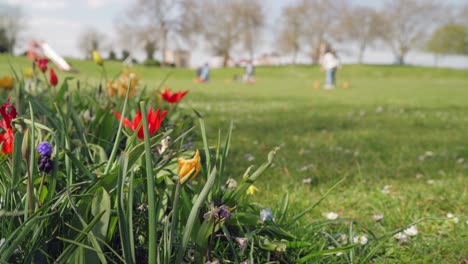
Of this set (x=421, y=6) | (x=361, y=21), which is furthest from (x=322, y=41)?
(x=421, y=6)

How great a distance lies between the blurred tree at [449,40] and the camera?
53.5 meters

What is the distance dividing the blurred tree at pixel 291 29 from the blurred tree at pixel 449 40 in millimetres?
16542

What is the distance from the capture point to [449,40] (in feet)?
177

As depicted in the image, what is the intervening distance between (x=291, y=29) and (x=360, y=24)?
911cm

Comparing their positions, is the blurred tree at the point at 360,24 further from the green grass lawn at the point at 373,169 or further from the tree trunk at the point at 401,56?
the green grass lawn at the point at 373,169

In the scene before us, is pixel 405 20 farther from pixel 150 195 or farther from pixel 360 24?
pixel 150 195

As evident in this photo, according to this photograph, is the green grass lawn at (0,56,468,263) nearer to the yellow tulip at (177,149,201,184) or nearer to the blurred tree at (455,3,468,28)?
the yellow tulip at (177,149,201,184)

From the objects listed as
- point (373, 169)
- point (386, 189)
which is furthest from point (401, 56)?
point (386, 189)

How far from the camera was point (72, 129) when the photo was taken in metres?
2.26

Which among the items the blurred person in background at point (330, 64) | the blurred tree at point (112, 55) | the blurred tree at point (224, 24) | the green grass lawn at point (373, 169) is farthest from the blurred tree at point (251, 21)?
the green grass lawn at point (373, 169)

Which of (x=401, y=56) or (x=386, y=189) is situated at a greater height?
(x=401, y=56)

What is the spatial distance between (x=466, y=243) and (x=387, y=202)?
604mm

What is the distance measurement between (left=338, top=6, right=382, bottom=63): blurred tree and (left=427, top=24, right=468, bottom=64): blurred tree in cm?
686

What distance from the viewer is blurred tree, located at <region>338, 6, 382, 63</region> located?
54750 mm
